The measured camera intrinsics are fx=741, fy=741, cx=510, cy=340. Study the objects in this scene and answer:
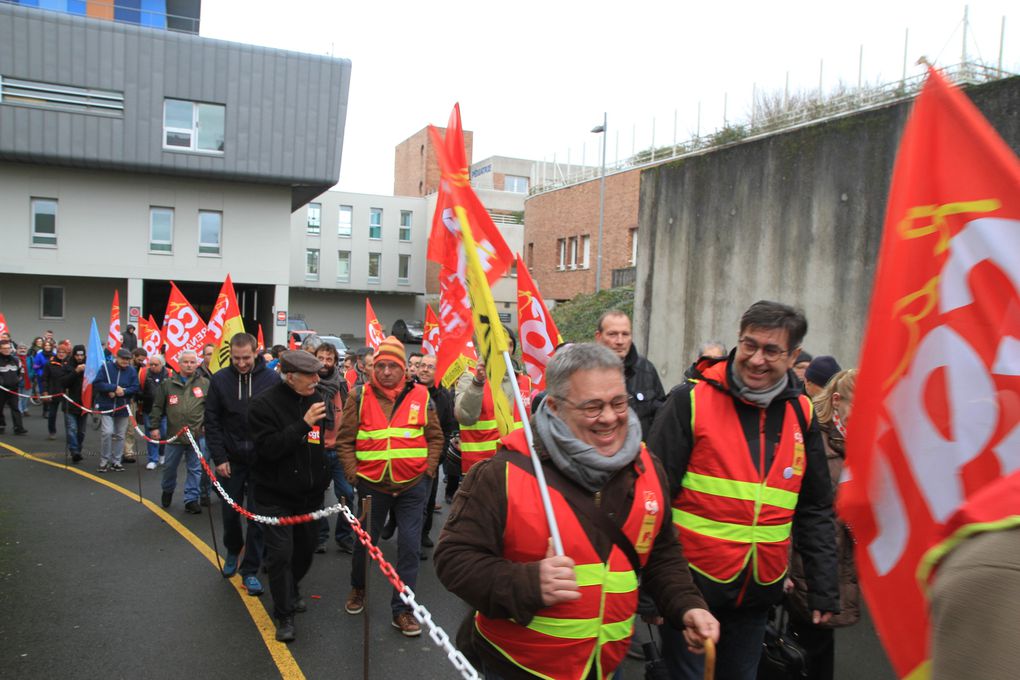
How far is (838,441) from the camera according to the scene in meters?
3.83

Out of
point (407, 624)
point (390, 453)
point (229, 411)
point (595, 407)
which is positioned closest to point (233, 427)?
point (229, 411)

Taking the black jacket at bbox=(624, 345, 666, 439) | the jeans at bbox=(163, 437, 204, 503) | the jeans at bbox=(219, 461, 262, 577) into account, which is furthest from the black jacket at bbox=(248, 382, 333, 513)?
the jeans at bbox=(163, 437, 204, 503)

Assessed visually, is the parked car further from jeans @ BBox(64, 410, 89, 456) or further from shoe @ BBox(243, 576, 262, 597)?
shoe @ BBox(243, 576, 262, 597)

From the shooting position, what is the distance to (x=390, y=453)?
5.41 metres

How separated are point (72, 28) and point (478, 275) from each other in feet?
93.8

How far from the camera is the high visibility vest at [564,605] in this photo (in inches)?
93.5

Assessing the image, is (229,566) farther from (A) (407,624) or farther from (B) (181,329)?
(B) (181,329)

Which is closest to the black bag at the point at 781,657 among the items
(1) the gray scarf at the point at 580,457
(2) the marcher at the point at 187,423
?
(1) the gray scarf at the point at 580,457

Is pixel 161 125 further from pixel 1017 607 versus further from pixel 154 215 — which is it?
pixel 1017 607

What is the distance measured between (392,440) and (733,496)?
2.96 m

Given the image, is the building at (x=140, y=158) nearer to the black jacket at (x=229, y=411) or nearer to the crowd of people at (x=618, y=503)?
the black jacket at (x=229, y=411)

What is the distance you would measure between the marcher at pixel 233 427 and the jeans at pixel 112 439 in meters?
5.85

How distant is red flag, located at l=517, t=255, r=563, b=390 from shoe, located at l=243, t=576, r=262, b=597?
9.52ft

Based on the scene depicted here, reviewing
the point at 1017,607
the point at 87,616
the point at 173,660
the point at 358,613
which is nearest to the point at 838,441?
the point at 1017,607
